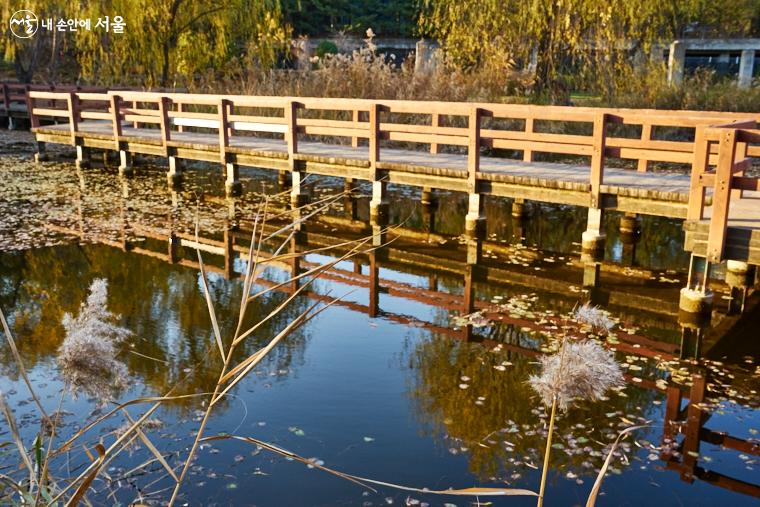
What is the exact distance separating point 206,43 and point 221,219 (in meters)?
13.3

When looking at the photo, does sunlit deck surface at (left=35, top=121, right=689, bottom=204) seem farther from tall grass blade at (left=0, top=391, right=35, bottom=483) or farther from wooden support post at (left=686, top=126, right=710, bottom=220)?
tall grass blade at (left=0, top=391, right=35, bottom=483)

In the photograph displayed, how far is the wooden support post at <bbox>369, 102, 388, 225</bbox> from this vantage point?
1191 cm

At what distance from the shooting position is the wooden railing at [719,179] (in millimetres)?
6867

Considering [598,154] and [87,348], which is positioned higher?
[598,154]

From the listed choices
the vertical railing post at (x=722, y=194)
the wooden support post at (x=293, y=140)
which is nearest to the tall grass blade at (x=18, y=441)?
the vertical railing post at (x=722, y=194)

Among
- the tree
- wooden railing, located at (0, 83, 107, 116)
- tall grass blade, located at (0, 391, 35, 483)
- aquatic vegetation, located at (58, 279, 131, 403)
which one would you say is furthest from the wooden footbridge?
wooden railing, located at (0, 83, 107, 116)

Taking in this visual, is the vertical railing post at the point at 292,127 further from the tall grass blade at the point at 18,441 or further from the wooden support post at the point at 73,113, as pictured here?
the tall grass blade at the point at 18,441

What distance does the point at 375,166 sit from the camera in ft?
39.5

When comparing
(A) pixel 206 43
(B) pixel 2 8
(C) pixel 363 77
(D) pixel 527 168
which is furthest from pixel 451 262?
(B) pixel 2 8

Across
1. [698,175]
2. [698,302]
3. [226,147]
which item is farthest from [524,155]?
[226,147]

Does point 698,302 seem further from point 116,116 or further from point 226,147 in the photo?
point 116,116

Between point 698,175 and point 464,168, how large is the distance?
14.9 ft

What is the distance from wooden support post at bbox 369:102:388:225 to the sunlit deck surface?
0.16 m

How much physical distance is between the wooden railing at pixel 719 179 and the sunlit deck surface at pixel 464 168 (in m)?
1.59
